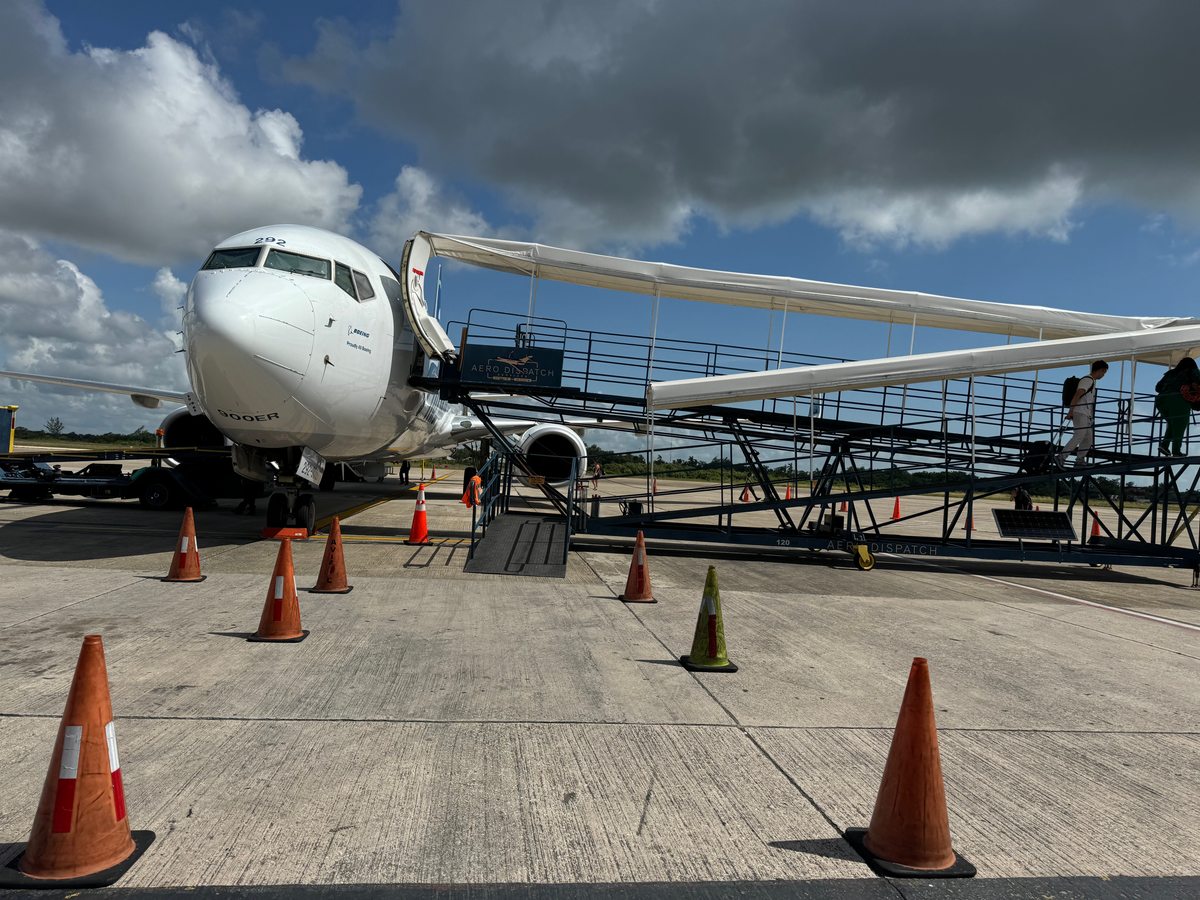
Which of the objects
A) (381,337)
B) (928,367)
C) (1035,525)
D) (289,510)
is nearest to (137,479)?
(289,510)

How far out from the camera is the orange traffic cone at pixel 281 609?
5281mm

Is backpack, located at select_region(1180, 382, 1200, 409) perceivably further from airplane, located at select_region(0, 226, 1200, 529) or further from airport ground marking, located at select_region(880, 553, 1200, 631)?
airport ground marking, located at select_region(880, 553, 1200, 631)

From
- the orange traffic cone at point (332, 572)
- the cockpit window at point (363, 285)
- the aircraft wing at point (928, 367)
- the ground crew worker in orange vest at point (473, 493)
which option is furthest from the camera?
the aircraft wing at point (928, 367)

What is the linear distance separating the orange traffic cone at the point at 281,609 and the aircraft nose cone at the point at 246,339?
11.5 feet

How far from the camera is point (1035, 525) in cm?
1198

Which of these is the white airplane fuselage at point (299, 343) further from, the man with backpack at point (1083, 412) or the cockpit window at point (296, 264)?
the man with backpack at point (1083, 412)

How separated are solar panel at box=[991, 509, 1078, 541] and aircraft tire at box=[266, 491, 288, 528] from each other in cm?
1157

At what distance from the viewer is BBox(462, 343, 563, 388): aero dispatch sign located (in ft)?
37.6

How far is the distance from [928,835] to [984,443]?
1222cm

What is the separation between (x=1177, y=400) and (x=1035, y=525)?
2980mm

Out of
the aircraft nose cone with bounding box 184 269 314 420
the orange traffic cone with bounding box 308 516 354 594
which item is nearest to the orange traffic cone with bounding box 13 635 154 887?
the orange traffic cone with bounding box 308 516 354 594

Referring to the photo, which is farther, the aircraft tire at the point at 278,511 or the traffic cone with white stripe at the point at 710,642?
the aircraft tire at the point at 278,511

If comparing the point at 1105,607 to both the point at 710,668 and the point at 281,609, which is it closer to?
the point at 710,668

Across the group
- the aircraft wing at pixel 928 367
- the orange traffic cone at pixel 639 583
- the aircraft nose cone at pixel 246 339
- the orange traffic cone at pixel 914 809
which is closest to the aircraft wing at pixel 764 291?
the aircraft wing at pixel 928 367
